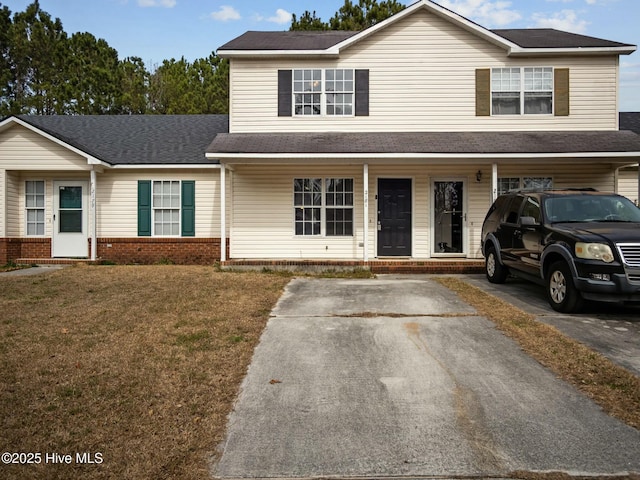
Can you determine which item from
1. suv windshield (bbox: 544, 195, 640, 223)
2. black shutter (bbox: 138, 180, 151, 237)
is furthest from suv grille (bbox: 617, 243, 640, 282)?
black shutter (bbox: 138, 180, 151, 237)

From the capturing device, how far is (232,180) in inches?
537

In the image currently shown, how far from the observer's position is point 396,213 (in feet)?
44.4

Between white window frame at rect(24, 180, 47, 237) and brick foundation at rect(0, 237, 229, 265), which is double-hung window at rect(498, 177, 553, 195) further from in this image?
white window frame at rect(24, 180, 47, 237)

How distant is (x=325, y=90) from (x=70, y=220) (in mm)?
8353

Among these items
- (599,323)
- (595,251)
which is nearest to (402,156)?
(595,251)

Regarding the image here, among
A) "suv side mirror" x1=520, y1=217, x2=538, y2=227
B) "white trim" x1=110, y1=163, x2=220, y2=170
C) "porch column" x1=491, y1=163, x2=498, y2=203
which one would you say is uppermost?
"white trim" x1=110, y1=163, x2=220, y2=170

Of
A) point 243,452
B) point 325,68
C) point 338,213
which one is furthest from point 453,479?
point 325,68

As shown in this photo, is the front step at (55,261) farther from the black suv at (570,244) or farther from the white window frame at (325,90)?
the black suv at (570,244)

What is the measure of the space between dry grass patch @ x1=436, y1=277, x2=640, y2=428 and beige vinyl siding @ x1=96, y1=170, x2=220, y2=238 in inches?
350

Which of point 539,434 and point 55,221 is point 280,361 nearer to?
point 539,434

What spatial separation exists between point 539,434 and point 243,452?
2.14 meters

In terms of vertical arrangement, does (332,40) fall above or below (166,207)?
above

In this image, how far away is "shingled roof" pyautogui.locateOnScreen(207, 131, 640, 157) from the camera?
38.9ft

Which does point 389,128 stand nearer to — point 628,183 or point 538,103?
point 538,103
